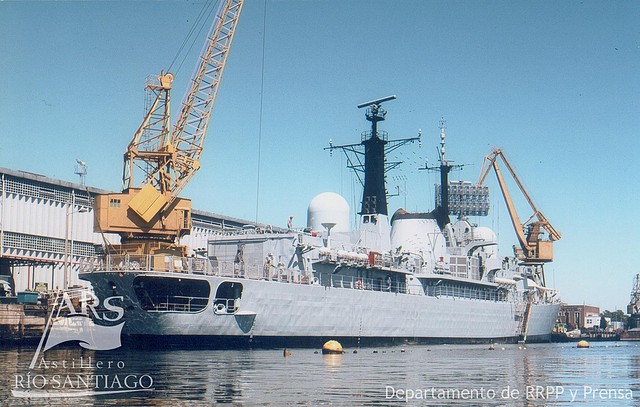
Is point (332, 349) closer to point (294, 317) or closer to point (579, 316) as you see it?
point (294, 317)

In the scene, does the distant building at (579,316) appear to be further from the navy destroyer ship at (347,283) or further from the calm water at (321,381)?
the calm water at (321,381)

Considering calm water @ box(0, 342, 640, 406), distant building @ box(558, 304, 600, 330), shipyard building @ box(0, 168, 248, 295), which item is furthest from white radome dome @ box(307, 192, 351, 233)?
distant building @ box(558, 304, 600, 330)

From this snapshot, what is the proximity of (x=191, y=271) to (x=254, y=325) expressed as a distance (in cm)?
566

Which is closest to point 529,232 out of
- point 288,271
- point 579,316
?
point 288,271

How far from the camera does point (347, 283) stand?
188ft

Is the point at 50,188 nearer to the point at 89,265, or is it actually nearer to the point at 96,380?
the point at 89,265

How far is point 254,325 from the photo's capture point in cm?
4838

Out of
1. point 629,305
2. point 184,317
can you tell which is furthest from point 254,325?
point 629,305

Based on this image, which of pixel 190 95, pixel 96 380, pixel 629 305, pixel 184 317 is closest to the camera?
pixel 96 380

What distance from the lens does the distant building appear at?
5826 inches

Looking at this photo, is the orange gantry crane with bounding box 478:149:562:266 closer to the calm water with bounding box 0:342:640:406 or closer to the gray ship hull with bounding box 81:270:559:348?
the gray ship hull with bounding box 81:270:559:348

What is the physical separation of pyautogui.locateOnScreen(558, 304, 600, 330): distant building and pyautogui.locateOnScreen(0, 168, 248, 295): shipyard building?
97.5m

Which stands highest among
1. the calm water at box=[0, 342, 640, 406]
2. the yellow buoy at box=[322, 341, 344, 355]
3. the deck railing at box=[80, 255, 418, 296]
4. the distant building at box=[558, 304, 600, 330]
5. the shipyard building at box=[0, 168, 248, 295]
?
the shipyard building at box=[0, 168, 248, 295]

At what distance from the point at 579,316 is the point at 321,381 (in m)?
143
